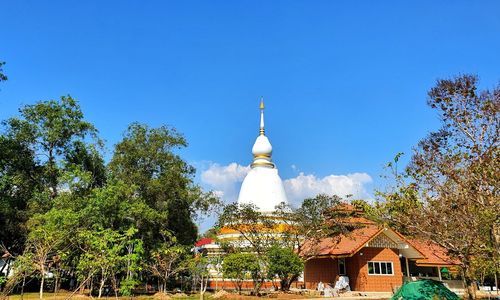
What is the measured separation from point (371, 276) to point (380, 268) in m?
0.93

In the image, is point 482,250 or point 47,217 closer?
point 482,250

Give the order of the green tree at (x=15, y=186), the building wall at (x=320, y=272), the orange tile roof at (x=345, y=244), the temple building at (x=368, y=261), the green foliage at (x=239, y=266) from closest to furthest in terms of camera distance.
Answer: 1. the green foliage at (x=239, y=266)
2. the orange tile roof at (x=345, y=244)
3. the green tree at (x=15, y=186)
4. the temple building at (x=368, y=261)
5. the building wall at (x=320, y=272)

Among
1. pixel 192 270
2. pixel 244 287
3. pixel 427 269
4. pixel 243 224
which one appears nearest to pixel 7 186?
pixel 192 270

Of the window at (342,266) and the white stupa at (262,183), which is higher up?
the white stupa at (262,183)

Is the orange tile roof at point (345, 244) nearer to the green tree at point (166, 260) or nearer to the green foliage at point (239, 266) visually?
the green foliage at point (239, 266)

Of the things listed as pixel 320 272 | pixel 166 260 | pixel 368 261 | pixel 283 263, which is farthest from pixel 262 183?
pixel 283 263

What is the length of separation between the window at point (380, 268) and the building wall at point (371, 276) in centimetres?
20

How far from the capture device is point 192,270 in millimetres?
25266

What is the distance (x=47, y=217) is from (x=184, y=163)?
9019mm

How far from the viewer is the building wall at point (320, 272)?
2978 centimetres

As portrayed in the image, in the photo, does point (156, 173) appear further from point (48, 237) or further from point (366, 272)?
point (366, 272)

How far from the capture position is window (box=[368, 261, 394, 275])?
2822cm

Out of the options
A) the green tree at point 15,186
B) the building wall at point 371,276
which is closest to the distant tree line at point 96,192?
Result: the green tree at point 15,186

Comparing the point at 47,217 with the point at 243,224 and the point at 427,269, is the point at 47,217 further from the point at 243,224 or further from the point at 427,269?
the point at 427,269
